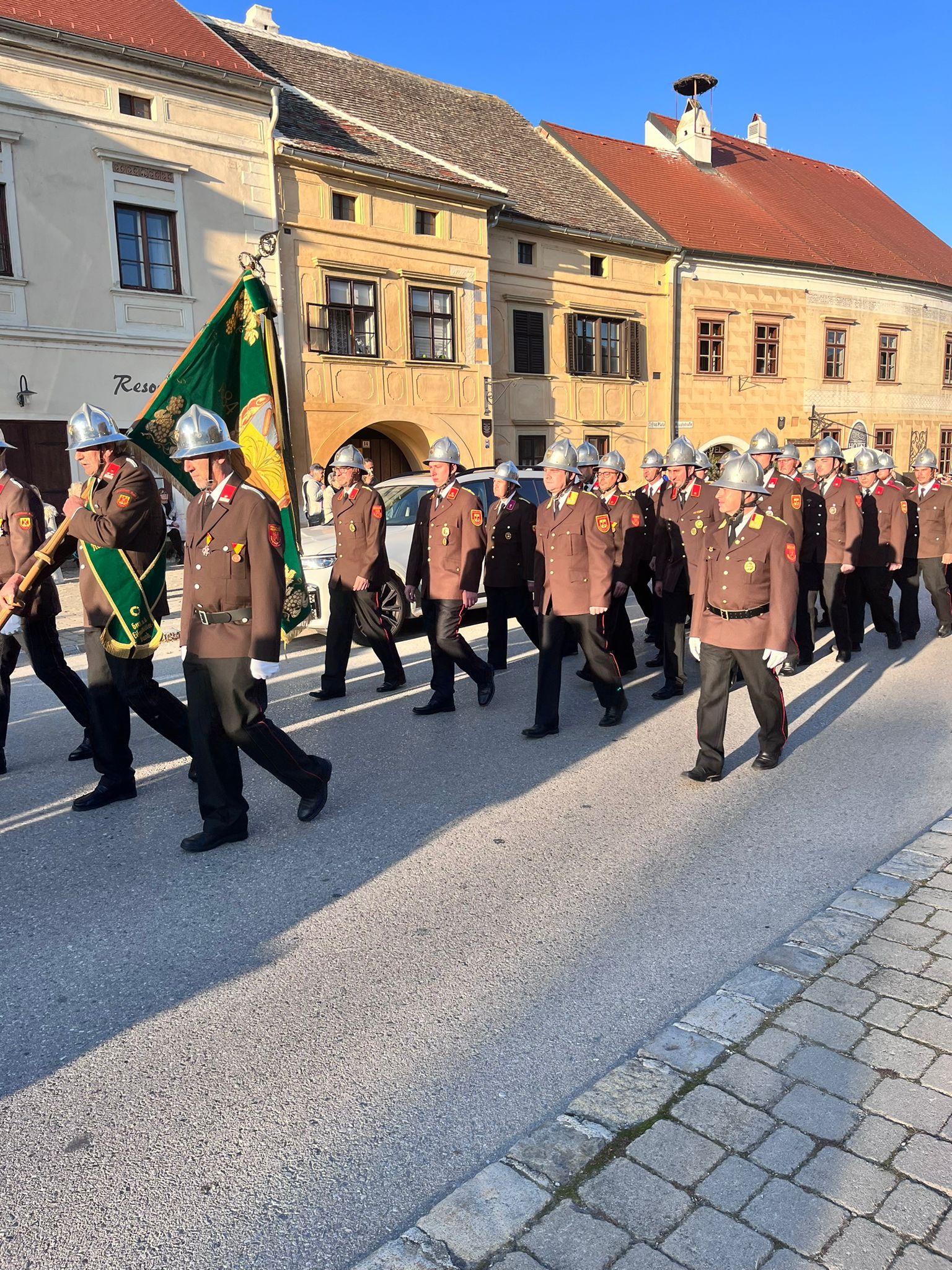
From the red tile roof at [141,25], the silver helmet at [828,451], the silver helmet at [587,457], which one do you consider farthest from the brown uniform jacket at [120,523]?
the red tile roof at [141,25]

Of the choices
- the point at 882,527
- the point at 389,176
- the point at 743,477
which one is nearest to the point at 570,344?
the point at 389,176

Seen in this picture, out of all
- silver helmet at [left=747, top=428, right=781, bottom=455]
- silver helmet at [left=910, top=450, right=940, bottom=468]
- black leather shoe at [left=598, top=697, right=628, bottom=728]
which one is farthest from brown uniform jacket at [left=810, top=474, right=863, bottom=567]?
black leather shoe at [left=598, top=697, right=628, bottom=728]

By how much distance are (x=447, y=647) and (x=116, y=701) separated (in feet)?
9.08

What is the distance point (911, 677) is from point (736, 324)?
21709mm

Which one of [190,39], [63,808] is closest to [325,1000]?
[63,808]

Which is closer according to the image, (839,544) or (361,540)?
(361,540)

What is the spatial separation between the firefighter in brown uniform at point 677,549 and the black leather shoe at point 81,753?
4267 millimetres

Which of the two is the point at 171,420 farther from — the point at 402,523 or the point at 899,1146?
the point at 899,1146

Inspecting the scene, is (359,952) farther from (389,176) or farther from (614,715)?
(389,176)

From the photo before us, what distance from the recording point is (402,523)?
10539mm

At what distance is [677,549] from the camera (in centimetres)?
816

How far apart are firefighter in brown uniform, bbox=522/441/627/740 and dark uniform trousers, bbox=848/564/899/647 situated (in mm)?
3825

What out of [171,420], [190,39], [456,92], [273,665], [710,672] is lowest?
[710,672]

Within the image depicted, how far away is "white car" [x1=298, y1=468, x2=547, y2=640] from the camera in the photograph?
385 inches
